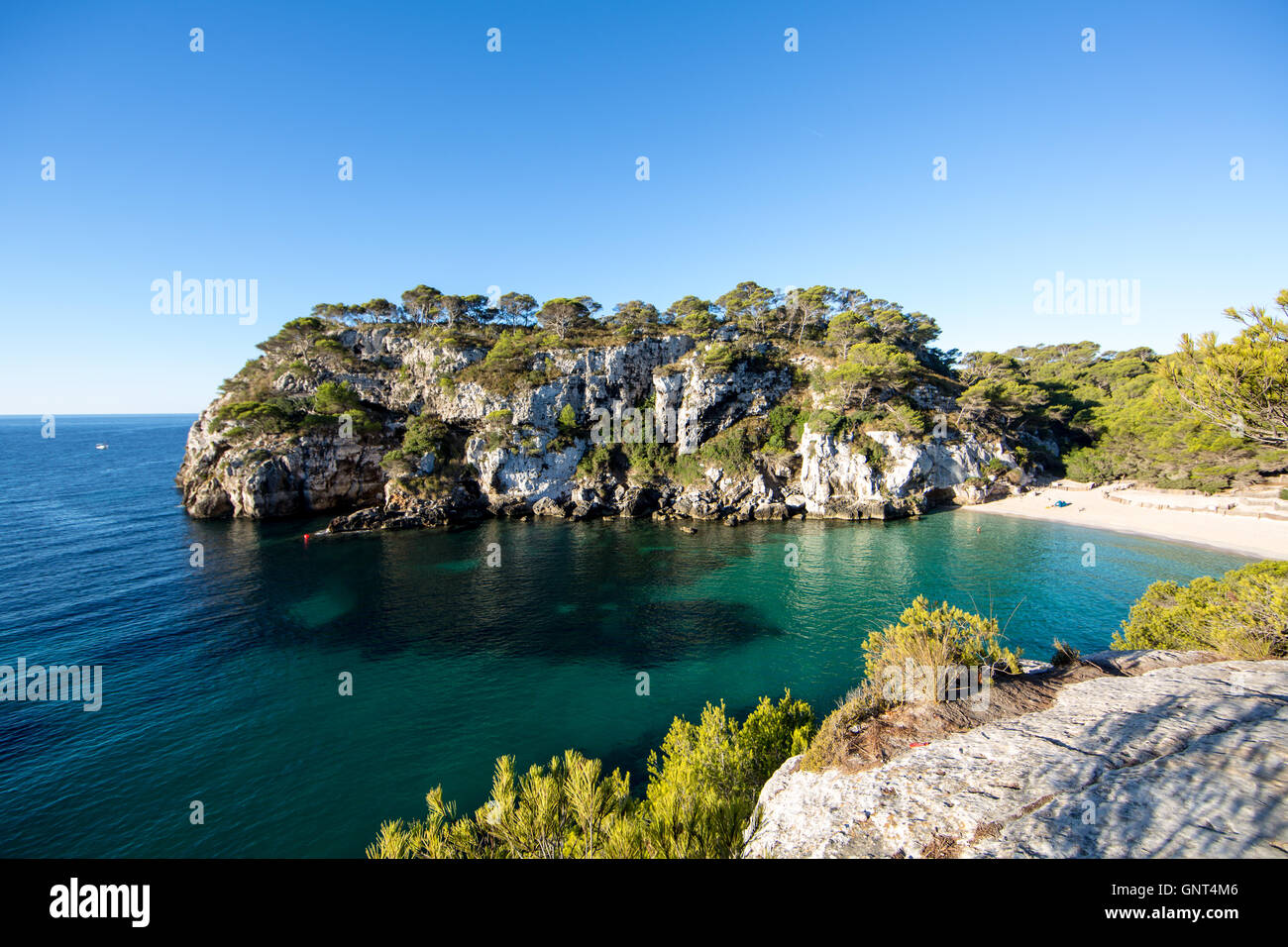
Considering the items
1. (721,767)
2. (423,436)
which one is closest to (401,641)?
(721,767)

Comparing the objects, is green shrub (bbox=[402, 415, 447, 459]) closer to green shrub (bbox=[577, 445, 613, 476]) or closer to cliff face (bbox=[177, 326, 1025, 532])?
cliff face (bbox=[177, 326, 1025, 532])

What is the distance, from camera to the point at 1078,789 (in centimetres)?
566

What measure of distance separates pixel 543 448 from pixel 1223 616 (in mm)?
46276

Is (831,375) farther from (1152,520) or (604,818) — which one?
(604,818)

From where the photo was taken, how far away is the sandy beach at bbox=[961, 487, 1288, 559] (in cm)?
3178

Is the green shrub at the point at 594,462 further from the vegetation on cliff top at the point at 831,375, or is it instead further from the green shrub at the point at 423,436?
the green shrub at the point at 423,436

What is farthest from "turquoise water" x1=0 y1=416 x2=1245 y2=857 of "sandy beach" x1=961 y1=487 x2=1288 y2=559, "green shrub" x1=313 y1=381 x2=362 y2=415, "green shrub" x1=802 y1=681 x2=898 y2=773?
"green shrub" x1=313 y1=381 x2=362 y2=415

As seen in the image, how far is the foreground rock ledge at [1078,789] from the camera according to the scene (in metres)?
4.88

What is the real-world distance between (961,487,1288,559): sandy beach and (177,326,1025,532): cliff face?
3.14 metres
